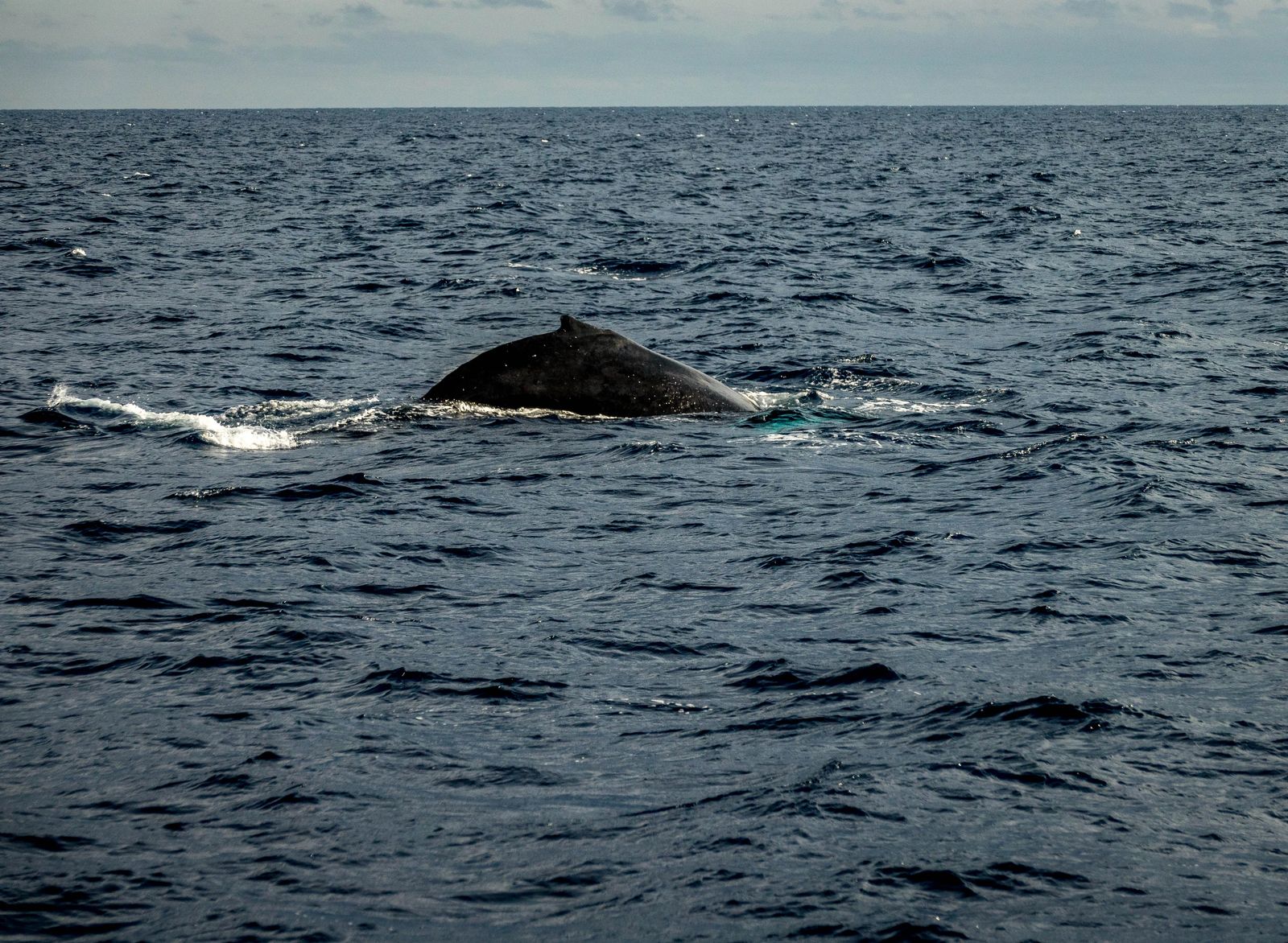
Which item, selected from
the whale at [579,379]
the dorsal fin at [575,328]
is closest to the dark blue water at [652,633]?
the whale at [579,379]

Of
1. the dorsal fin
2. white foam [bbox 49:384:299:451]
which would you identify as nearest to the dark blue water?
white foam [bbox 49:384:299:451]

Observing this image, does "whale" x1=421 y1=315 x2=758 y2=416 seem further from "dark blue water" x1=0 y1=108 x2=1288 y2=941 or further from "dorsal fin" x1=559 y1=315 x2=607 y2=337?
"dark blue water" x1=0 y1=108 x2=1288 y2=941

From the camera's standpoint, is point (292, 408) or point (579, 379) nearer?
point (579, 379)

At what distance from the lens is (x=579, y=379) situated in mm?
14656

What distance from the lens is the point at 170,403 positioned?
15.9 meters

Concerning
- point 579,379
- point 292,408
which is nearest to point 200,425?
point 292,408

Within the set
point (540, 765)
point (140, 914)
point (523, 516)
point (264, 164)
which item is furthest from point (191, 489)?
point (264, 164)

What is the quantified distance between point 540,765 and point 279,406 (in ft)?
32.9

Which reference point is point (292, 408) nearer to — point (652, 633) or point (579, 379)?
point (579, 379)

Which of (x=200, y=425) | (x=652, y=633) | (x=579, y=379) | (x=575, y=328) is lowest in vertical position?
(x=652, y=633)

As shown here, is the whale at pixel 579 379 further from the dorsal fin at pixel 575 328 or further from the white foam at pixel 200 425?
the white foam at pixel 200 425

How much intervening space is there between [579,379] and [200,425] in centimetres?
413

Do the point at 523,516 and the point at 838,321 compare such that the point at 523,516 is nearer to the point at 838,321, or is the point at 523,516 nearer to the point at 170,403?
the point at 170,403

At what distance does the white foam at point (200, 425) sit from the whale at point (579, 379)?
2066 mm
